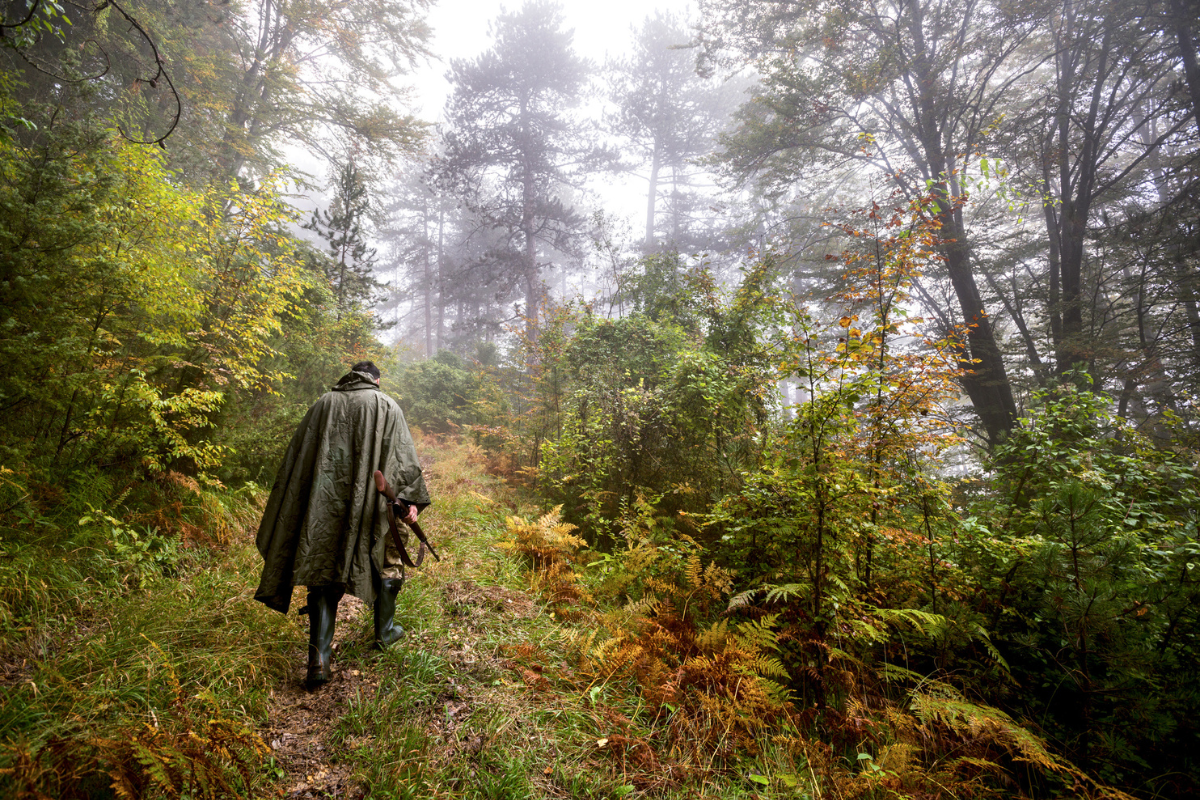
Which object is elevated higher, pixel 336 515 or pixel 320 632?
pixel 336 515

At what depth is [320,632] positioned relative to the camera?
275 centimetres

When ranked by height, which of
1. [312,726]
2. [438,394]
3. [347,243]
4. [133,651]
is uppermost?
[347,243]

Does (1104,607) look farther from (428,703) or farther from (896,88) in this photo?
(896,88)

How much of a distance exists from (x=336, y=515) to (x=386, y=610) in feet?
2.62

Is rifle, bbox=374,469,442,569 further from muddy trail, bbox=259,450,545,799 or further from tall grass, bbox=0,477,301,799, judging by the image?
tall grass, bbox=0,477,301,799

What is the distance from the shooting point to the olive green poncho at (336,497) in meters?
2.68

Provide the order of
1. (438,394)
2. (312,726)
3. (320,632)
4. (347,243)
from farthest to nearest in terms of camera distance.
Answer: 1. (438,394)
2. (347,243)
3. (320,632)
4. (312,726)

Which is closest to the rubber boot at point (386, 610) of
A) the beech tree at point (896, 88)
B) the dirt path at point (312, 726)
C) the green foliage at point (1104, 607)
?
the dirt path at point (312, 726)

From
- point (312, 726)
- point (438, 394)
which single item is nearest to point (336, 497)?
point (312, 726)

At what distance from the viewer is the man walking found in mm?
2686

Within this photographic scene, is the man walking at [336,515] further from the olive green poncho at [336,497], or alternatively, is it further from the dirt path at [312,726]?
the dirt path at [312,726]

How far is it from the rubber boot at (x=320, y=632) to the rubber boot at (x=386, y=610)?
0.27 meters

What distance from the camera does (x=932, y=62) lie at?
319 inches

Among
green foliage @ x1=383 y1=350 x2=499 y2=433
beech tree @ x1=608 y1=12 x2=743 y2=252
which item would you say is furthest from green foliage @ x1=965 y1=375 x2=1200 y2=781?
beech tree @ x1=608 y1=12 x2=743 y2=252
